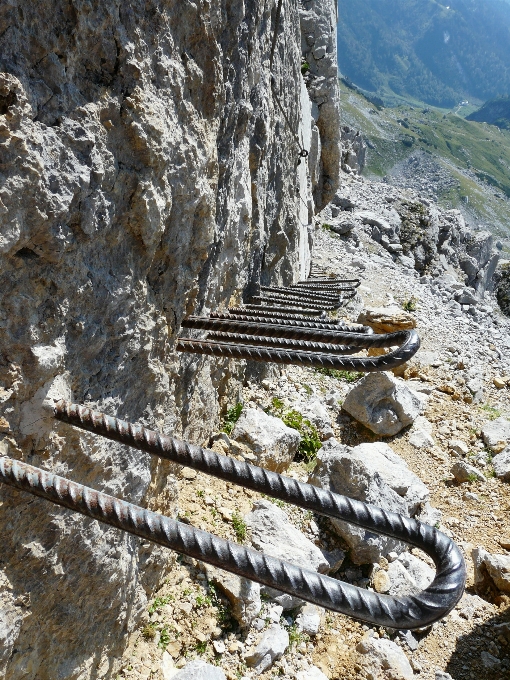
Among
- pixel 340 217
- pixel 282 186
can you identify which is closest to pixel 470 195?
pixel 340 217

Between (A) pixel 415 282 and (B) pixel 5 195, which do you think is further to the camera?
(A) pixel 415 282

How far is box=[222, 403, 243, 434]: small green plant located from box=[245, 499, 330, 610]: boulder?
0.95m

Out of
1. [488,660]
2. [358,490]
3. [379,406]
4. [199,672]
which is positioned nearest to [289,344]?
[199,672]

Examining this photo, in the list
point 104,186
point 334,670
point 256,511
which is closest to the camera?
point 104,186

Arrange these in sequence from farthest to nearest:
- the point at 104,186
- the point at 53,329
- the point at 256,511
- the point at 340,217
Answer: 1. the point at 340,217
2. the point at 256,511
3. the point at 104,186
4. the point at 53,329

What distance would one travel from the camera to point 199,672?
2.94 meters

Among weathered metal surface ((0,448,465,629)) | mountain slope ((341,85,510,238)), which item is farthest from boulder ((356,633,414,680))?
mountain slope ((341,85,510,238))

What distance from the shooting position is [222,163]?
12.7 ft

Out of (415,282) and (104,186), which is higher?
(104,186)

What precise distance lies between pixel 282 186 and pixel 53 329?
561 cm

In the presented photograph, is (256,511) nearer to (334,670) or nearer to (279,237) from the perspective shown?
(334,670)

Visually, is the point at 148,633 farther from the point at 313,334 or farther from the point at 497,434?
the point at 497,434

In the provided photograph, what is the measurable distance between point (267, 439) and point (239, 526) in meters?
1.18

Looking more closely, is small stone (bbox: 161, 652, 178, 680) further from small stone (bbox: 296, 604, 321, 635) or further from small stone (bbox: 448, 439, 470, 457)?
small stone (bbox: 448, 439, 470, 457)
